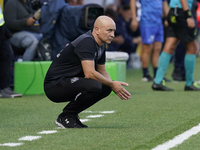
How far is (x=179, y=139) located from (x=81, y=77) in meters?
1.19

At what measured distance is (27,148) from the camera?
3.97 m

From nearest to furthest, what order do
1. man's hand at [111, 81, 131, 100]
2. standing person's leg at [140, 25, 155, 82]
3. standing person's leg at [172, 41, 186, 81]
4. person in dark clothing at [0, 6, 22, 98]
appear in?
man's hand at [111, 81, 131, 100] < person in dark clothing at [0, 6, 22, 98] < standing person's leg at [140, 25, 155, 82] < standing person's leg at [172, 41, 186, 81]

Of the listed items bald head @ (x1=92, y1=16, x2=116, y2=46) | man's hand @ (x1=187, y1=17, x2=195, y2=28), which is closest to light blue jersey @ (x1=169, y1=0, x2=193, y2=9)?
man's hand @ (x1=187, y1=17, x2=195, y2=28)

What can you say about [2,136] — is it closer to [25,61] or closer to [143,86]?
[25,61]

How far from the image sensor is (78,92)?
4.89 m

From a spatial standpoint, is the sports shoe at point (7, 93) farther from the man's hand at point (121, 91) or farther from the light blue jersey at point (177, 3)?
the man's hand at point (121, 91)

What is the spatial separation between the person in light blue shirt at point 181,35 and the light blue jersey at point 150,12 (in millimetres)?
1897

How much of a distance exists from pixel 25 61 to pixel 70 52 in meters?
3.68

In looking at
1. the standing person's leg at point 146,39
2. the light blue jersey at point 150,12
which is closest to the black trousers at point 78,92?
the standing person's leg at point 146,39

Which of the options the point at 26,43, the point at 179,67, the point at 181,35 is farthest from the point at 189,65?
the point at 26,43

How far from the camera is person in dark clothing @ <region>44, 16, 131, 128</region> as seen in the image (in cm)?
479

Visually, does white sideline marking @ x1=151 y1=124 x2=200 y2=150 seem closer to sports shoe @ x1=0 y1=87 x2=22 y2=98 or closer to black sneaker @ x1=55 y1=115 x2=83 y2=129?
black sneaker @ x1=55 y1=115 x2=83 y2=129

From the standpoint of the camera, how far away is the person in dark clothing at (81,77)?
4789 mm

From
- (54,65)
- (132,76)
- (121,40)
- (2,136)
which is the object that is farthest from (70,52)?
(121,40)
